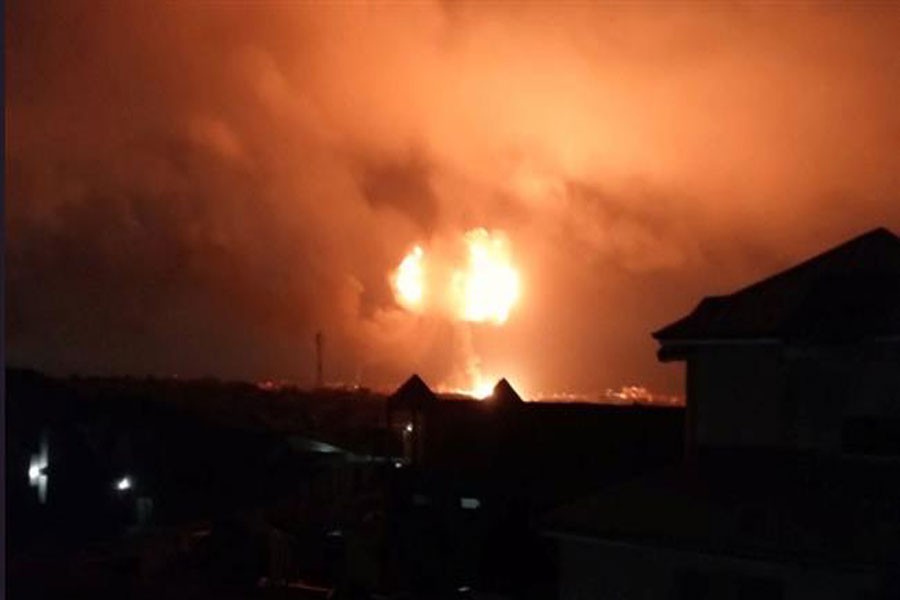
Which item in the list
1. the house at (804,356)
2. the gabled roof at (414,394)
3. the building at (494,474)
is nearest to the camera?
the house at (804,356)

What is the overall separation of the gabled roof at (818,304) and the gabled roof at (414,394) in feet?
32.2

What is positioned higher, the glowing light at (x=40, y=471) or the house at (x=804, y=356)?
the house at (x=804, y=356)

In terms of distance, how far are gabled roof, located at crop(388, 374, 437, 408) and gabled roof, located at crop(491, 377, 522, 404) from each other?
4.98ft

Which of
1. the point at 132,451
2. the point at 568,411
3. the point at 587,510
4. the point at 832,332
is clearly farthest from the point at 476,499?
the point at 132,451

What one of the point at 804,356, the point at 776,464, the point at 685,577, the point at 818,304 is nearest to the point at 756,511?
the point at 685,577

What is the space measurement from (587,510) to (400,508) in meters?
9.59

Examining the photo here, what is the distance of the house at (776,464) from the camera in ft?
39.3

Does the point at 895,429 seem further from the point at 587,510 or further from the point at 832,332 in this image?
the point at 587,510

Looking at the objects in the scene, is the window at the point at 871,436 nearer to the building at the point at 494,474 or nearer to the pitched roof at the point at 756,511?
the pitched roof at the point at 756,511

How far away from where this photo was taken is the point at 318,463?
3166cm

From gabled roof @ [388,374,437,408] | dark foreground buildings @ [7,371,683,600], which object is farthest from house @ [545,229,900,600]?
gabled roof @ [388,374,437,408]

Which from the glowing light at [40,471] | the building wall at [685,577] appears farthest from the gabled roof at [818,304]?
the glowing light at [40,471]

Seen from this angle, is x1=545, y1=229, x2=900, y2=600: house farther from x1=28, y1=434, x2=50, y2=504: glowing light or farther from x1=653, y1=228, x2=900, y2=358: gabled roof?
x1=28, y1=434, x2=50, y2=504: glowing light

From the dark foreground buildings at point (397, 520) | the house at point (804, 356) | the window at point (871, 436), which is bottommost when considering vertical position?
the dark foreground buildings at point (397, 520)
